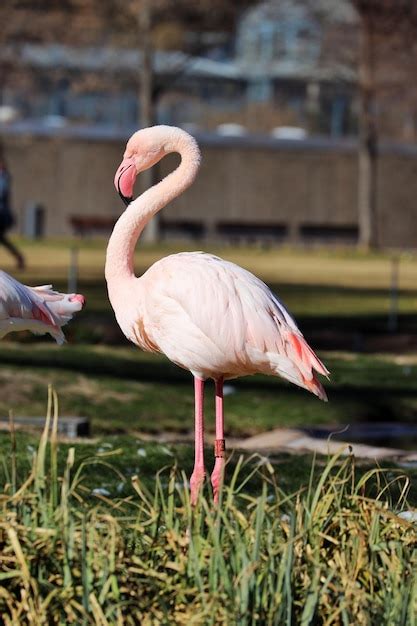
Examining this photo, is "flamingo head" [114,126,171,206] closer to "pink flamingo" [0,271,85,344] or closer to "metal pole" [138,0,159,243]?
"pink flamingo" [0,271,85,344]

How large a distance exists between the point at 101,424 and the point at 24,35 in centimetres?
2704

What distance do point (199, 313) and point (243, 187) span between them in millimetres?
36192

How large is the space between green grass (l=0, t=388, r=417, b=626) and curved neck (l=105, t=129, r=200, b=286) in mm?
1988

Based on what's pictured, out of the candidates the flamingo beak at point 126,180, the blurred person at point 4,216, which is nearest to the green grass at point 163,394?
the flamingo beak at point 126,180

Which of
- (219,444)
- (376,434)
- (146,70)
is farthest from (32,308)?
(146,70)

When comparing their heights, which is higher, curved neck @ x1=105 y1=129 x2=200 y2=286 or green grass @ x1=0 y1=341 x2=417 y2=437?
curved neck @ x1=105 y1=129 x2=200 y2=286

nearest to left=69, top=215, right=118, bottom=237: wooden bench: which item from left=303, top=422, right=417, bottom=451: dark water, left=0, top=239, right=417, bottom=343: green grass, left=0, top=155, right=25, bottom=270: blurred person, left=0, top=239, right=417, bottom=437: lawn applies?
left=0, top=239, right=417, bottom=343: green grass

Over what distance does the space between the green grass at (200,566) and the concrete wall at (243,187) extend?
35.9 meters

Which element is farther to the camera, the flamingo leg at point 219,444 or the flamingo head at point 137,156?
the flamingo head at point 137,156

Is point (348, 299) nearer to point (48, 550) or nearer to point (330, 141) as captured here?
point (48, 550)

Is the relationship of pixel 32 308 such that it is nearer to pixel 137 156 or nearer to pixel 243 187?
pixel 137 156

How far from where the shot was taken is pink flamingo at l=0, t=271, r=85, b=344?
22.3 feet

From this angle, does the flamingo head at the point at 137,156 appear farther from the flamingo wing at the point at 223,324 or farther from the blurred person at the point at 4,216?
the blurred person at the point at 4,216

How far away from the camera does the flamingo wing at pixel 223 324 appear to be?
650 centimetres
